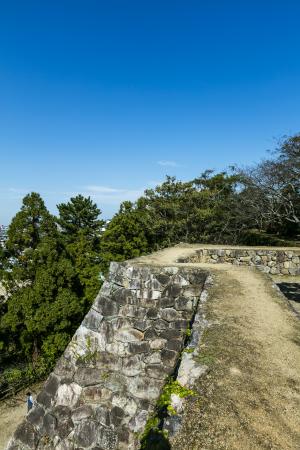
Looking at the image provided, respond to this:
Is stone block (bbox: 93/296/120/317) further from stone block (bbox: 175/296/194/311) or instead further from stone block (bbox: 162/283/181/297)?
stone block (bbox: 175/296/194/311)

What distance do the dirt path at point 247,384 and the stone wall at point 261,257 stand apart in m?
6.06

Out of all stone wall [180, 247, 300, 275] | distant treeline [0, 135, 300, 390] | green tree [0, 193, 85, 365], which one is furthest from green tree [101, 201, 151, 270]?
stone wall [180, 247, 300, 275]

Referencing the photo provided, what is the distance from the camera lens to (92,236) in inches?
1032

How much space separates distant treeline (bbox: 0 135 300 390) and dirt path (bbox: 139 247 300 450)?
9647 mm

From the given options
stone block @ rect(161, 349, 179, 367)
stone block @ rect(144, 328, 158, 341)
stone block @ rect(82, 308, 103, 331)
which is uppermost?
stone block @ rect(82, 308, 103, 331)

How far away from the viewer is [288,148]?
16.5m

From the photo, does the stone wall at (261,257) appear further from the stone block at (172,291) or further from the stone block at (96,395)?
the stone block at (96,395)

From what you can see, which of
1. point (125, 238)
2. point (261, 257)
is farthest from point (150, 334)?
point (125, 238)

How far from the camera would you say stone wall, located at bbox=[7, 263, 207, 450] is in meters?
5.48

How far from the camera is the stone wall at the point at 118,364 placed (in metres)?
5.48

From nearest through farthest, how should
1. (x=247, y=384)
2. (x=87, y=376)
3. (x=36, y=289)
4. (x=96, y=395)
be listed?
(x=247, y=384) < (x=96, y=395) < (x=87, y=376) < (x=36, y=289)

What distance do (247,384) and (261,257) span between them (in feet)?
28.9

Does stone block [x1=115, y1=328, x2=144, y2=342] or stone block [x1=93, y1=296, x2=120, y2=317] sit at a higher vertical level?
stone block [x1=93, y1=296, x2=120, y2=317]

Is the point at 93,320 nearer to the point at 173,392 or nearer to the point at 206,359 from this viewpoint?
the point at 206,359
